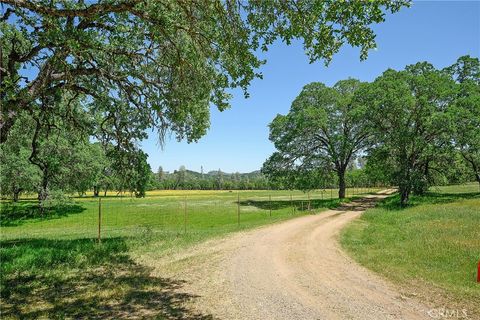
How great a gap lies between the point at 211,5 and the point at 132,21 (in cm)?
340

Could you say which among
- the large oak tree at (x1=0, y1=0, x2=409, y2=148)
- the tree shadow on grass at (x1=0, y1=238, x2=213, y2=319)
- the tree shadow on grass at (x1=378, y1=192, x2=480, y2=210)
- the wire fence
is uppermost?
the large oak tree at (x1=0, y1=0, x2=409, y2=148)

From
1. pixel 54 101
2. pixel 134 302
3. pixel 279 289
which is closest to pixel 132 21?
pixel 54 101

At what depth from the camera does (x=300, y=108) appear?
47719 millimetres

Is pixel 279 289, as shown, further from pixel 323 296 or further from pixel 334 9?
pixel 334 9

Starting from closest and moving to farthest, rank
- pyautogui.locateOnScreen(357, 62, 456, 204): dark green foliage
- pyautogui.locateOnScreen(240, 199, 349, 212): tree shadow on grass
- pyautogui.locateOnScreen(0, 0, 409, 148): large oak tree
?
pyautogui.locateOnScreen(0, 0, 409, 148): large oak tree < pyautogui.locateOnScreen(357, 62, 456, 204): dark green foliage < pyautogui.locateOnScreen(240, 199, 349, 212): tree shadow on grass

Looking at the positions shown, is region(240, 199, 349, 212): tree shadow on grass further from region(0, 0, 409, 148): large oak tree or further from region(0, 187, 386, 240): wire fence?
region(0, 0, 409, 148): large oak tree

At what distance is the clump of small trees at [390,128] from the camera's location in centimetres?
3388

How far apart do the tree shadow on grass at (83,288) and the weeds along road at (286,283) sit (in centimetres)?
84

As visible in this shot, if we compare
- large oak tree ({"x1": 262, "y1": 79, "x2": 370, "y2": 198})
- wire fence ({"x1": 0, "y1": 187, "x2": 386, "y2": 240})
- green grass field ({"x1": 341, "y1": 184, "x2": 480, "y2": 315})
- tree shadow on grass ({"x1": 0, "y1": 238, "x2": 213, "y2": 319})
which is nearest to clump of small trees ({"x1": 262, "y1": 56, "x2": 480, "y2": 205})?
large oak tree ({"x1": 262, "y1": 79, "x2": 370, "y2": 198})

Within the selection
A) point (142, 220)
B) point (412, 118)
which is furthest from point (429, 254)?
point (412, 118)

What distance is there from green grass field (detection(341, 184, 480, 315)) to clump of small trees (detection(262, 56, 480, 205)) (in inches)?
561

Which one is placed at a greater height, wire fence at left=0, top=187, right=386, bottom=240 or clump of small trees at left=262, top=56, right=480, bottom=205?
clump of small trees at left=262, top=56, right=480, bottom=205

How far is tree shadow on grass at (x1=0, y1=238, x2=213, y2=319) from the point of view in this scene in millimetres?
7383

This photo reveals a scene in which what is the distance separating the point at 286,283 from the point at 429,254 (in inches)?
253
